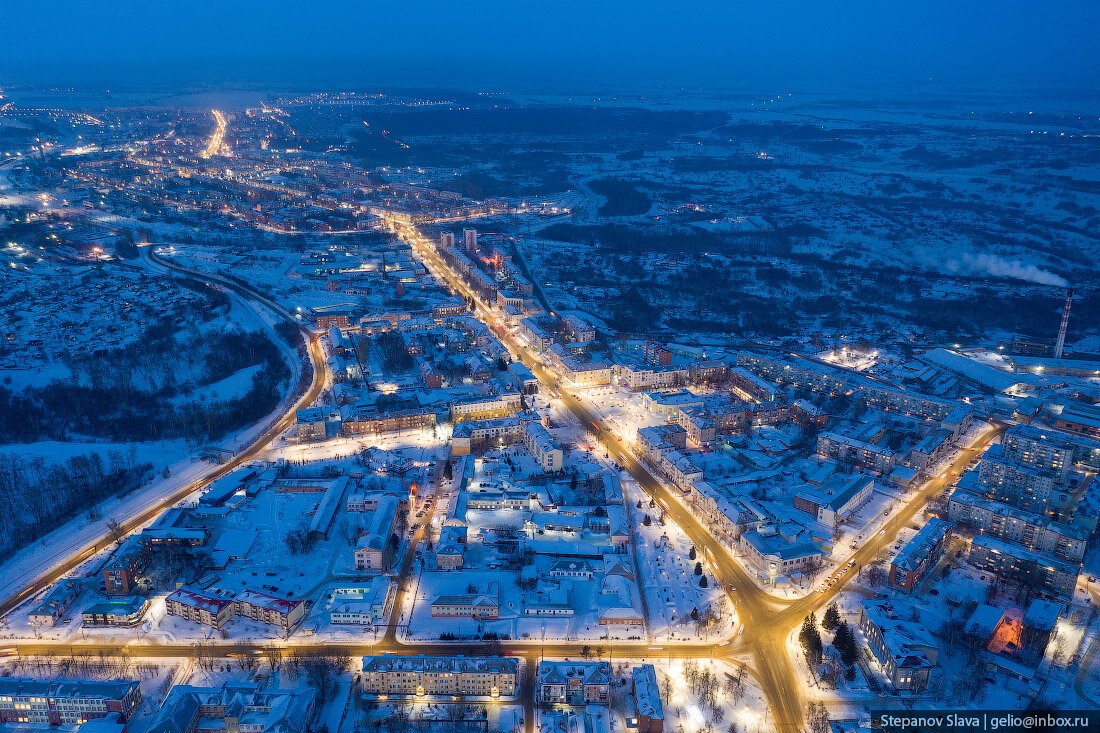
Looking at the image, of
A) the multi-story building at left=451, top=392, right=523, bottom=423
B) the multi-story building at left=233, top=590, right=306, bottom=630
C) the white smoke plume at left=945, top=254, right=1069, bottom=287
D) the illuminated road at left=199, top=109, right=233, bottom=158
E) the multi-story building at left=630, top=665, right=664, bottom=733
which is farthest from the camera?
the illuminated road at left=199, top=109, right=233, bottom=158

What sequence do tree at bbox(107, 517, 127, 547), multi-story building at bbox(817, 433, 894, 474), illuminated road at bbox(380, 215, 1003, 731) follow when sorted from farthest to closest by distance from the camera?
1. multi-story building at bbox(817, 433, 894, 474)
2. tree at bbox(107, 517, 127, 547)
3. illuminated road at bbox(380, 215, 1003, 731)

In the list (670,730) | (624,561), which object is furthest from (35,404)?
(670,730)

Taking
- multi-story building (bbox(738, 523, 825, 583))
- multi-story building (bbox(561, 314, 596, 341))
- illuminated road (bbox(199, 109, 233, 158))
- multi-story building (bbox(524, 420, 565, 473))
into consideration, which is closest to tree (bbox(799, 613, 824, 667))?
multi-story building (bbox(738, 523, 825, 583))

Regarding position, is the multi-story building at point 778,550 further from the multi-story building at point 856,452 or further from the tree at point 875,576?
the multi-story building at point 856,452

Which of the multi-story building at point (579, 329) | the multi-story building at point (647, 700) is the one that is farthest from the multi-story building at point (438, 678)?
the multi-story building at point (579, 329)

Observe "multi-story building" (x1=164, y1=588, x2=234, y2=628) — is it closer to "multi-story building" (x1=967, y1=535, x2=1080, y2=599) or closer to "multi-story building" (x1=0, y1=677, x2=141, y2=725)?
"multi-story building" (x1=0, y1=677, x2=141, y2=725)

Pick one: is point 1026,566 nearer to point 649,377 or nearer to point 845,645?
point 845,645
